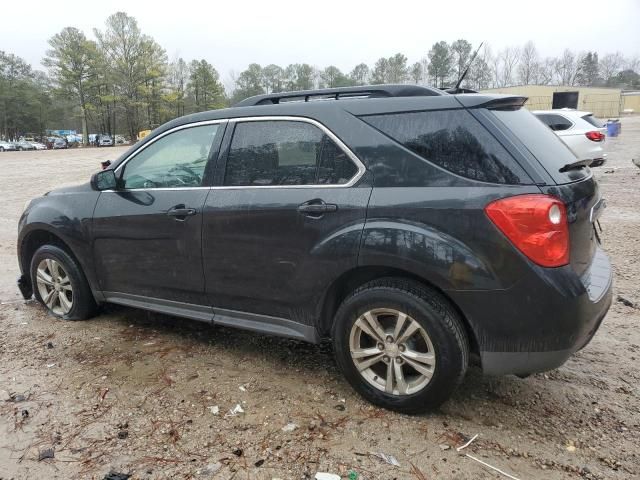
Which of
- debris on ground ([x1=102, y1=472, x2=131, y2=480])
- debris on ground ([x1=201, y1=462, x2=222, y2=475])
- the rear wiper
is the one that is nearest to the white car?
the rear wiper

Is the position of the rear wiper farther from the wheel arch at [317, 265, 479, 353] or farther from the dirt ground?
the dirt ground

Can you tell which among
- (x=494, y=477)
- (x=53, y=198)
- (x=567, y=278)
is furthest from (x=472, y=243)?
(x=53, y=198)

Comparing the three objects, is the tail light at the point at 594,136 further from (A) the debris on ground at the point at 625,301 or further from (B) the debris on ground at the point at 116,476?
(B) the debris on ground at the point at 116,476

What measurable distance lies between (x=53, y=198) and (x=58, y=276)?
2.28ft

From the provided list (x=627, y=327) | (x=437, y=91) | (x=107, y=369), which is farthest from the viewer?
(x=627, y=327)

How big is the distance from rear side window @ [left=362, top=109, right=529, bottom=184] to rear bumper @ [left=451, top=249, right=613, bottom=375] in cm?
55

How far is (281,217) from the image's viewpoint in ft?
10.1

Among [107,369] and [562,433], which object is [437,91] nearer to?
[562,433]

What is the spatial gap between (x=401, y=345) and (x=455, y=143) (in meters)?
1.16

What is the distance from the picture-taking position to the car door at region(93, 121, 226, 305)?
3504 millimetres

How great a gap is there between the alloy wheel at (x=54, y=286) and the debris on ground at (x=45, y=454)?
6.37 feet

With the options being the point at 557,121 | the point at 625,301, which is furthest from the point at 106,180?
the point at 557,121

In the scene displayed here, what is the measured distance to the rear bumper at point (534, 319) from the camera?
8.06 feet

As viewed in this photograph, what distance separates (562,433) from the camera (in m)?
2.70
